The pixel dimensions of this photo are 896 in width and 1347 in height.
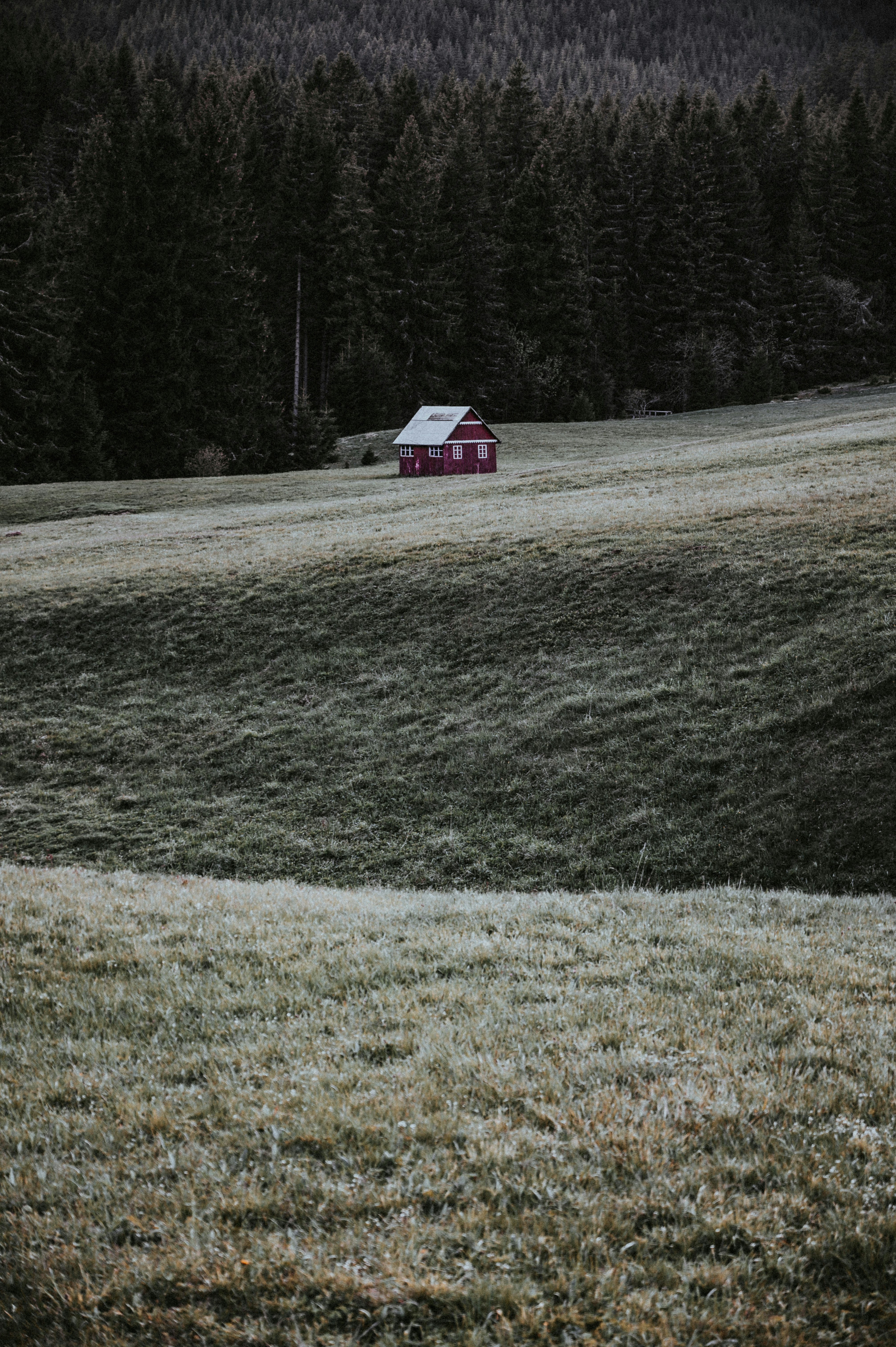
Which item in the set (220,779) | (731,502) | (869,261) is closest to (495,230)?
(869,261)

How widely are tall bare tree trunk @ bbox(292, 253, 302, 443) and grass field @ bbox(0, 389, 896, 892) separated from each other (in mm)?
49261

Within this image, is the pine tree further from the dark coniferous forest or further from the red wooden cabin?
the red wooden cabin

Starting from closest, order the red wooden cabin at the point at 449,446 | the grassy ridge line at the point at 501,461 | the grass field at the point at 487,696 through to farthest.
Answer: the grass field at the point at 487,696 < the grassy ridge line at the point at 501,461 < the red wooden cabin at the point at 449,446

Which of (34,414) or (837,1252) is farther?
(34,414)

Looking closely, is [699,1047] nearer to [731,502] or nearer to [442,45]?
[731,502]

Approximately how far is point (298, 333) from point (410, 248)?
42.5ft

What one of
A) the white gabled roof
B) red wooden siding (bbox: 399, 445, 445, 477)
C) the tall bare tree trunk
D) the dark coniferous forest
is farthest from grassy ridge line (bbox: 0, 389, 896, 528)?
the dark coniferous forest

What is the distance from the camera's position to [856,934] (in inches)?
325

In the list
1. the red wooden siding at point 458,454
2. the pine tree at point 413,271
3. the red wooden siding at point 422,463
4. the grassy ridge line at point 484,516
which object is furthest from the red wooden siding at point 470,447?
the pine tree at point 413,271

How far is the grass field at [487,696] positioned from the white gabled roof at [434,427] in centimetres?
2218

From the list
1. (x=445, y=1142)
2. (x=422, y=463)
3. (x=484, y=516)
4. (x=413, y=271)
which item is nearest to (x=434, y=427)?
(x=422, y=463)

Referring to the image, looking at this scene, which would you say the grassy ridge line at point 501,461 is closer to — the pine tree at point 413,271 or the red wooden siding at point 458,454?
the red wooden siding at point 458,454

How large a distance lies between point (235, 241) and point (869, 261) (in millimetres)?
60704

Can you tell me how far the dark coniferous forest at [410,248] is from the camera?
62.0 meters
